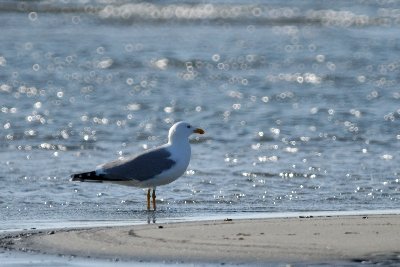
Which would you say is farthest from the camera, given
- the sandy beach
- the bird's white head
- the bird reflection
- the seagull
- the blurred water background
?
the bird's white head

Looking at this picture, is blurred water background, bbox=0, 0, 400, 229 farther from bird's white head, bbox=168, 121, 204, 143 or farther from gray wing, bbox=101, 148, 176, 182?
bird's white head, bbox=168, 121, 204, 143

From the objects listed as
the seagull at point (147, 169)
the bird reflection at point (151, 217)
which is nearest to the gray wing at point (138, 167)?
the seagull at point (147, 169)

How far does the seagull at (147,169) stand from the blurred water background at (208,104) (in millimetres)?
212

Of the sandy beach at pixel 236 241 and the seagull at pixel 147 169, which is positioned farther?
the seagull at pixel 147 169

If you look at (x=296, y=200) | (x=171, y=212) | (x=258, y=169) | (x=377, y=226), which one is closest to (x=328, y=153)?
(x=258, y=169)

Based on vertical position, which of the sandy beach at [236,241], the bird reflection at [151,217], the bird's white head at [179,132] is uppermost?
the bird's white head at [179,132]

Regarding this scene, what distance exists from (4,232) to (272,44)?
14.2m

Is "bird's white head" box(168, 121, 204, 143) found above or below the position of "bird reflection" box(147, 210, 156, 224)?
above

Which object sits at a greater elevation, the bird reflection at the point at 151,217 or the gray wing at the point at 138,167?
the gray wing at the point at 138,167

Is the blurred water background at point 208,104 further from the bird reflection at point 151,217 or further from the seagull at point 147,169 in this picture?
the seagull at point 147,169

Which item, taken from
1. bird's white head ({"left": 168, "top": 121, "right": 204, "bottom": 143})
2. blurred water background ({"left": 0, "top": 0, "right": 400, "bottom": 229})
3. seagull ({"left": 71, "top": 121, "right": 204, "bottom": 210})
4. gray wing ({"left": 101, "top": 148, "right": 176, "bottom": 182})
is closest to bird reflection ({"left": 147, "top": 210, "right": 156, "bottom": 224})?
blurred water background ({"left": 0, "top": 0, "right": 400, "bottom": 229})

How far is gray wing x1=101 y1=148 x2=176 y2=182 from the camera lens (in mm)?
10500

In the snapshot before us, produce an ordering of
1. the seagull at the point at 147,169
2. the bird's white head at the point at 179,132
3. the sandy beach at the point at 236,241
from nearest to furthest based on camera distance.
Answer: the sandy beach at the point at 236,241 < the seagull at the point at 147,169 < the bird's white head at the point at 179,132

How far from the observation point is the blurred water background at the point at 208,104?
10859 millimetres
